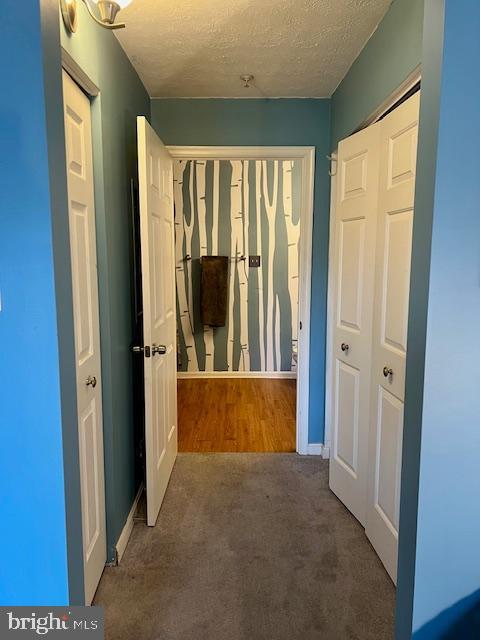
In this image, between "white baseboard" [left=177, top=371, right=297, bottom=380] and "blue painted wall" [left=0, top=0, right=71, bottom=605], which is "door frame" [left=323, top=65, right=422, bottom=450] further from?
"white baseboard" [left=177, top=371, right=297, bottom=380]

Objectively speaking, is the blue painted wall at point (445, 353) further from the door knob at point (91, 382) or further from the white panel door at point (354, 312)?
the door knob at point (91, 382)

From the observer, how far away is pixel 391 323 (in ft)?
6.30

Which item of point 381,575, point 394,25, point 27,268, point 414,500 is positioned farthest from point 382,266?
point 27,268

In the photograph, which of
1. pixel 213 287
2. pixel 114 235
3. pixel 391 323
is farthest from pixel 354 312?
pixel 213 287

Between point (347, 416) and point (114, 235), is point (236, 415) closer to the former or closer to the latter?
point (347, 416)

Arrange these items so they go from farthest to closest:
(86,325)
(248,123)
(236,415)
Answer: (236,415) < (248,123) < (86,325)

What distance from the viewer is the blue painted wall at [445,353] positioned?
1021 mm

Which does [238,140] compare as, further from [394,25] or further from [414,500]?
[414,500]

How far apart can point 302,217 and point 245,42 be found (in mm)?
1178

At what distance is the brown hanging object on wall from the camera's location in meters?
4.89

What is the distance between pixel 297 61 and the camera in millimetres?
2320

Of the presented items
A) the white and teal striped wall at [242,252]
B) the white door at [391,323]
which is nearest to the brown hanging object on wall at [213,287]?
the white and teal striped wall at [242,252]

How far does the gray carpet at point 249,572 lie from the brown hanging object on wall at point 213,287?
2382 mm

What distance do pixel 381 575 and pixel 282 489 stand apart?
0.83 m
